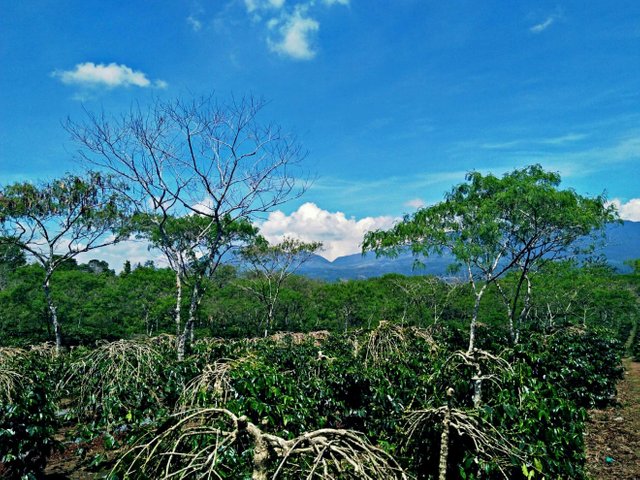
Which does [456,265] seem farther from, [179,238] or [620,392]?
[179,238]

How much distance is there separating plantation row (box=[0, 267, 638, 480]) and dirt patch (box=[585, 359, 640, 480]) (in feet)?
2.73

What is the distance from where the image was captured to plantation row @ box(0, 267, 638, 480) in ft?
10.1

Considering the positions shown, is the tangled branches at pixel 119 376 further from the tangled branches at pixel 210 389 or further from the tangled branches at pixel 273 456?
the tangled branches at pixel 273 456

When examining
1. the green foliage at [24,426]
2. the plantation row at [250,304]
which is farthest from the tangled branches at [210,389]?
the plantation row at [250,304]

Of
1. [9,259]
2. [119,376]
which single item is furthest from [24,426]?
[9,259]

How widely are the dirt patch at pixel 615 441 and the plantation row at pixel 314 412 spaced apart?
2.73 ft

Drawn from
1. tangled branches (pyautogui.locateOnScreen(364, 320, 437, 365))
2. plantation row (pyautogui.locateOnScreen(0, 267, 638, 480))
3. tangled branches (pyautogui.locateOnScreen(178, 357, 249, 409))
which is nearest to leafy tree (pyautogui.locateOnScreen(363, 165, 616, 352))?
plantation row (pyautogui.locateOnScreen(0, 267, 638, 480))

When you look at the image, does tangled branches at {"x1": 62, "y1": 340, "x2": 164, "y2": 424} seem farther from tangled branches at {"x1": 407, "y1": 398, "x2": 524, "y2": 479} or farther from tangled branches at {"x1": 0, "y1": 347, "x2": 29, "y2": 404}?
tangled branches at {"x1": 407, "y1": 398, "x2": 524, "y2": 479}

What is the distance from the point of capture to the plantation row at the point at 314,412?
3.06 metres

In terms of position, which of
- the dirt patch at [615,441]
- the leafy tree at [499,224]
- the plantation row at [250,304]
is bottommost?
the dirt patch at [615,441]

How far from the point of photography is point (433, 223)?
18531 millimetres

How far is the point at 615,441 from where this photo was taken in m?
9.56

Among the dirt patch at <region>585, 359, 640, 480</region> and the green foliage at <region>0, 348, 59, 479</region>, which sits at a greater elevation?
the green foliage at <region>0, 348, 59, 479</region>

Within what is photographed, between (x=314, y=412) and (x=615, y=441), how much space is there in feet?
25.4
